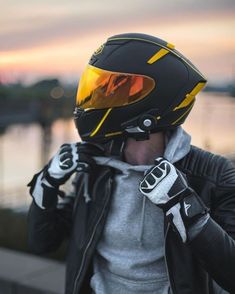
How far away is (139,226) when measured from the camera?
1.62 m

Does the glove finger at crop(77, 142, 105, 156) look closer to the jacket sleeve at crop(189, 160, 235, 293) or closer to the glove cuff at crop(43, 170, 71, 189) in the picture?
the glove cuff at crop(43, 170, 71, 189)

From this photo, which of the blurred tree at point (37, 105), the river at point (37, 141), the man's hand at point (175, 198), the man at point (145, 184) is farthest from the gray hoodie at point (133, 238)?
the blurred tree at point (37, 105)

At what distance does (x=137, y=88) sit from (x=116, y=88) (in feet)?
0.20

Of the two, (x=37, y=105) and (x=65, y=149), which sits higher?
(x=65, y=149)

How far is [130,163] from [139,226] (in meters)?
0.20

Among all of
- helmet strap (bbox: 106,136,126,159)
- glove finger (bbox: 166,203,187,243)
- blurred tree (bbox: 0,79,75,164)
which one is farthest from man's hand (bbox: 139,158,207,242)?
blurred tree (bbox: 0,79,75,164)

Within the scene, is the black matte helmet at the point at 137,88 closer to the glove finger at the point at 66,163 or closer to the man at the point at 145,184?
the man at the point at 145,184

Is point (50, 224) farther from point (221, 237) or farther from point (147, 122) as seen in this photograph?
point (221, 237)

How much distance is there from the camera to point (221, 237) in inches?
57.1

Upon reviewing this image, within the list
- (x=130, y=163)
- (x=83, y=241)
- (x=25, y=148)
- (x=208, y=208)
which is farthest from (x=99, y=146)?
(x=25, y=148)

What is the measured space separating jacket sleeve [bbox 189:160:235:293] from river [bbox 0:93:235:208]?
4.18 feet

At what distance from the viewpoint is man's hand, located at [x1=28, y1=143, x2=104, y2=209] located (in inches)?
69.1

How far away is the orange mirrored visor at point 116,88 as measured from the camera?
62.7 inches

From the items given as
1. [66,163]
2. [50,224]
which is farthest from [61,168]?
[50,224]
